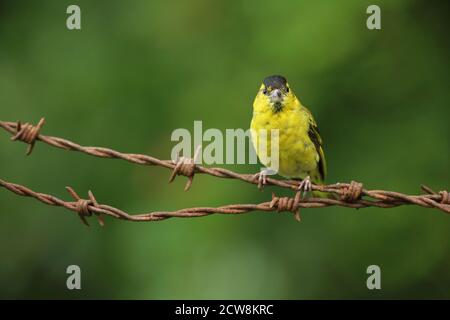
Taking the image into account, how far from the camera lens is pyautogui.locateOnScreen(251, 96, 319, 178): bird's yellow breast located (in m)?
4.80

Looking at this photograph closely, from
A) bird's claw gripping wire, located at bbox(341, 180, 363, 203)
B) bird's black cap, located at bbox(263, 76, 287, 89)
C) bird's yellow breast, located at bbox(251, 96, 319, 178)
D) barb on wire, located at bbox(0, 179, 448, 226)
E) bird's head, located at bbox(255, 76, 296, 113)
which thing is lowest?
barb on wire, located at bbox(0, 179, 448, 226)

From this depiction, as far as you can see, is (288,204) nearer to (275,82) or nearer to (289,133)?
(289,133)

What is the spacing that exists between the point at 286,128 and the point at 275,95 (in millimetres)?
252

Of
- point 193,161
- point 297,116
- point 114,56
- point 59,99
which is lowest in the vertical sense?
point 193,161

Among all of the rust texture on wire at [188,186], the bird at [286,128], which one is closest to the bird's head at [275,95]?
the bird at [286,128]

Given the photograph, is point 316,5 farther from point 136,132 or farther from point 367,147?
point 136,132

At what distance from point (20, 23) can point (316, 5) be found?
3.21m

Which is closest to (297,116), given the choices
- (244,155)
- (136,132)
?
(244,155)

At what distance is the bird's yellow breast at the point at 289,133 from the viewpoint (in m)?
4.80

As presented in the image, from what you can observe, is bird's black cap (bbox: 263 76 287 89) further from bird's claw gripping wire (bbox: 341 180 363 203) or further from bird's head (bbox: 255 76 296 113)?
bird's claw gripping wire (bbox: 341 180 363 203)

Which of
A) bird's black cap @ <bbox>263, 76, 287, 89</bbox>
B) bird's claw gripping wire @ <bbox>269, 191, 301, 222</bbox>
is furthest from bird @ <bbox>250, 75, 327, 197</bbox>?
bird's claw gripping wire @ <bbox>269, 191, 301, 222</bbox>

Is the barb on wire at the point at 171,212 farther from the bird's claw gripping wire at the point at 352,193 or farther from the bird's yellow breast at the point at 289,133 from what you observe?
the bird's yellow breast at the point at 289,133

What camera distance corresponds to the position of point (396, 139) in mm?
6723

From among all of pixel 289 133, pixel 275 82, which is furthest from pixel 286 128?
pixel 275 82
